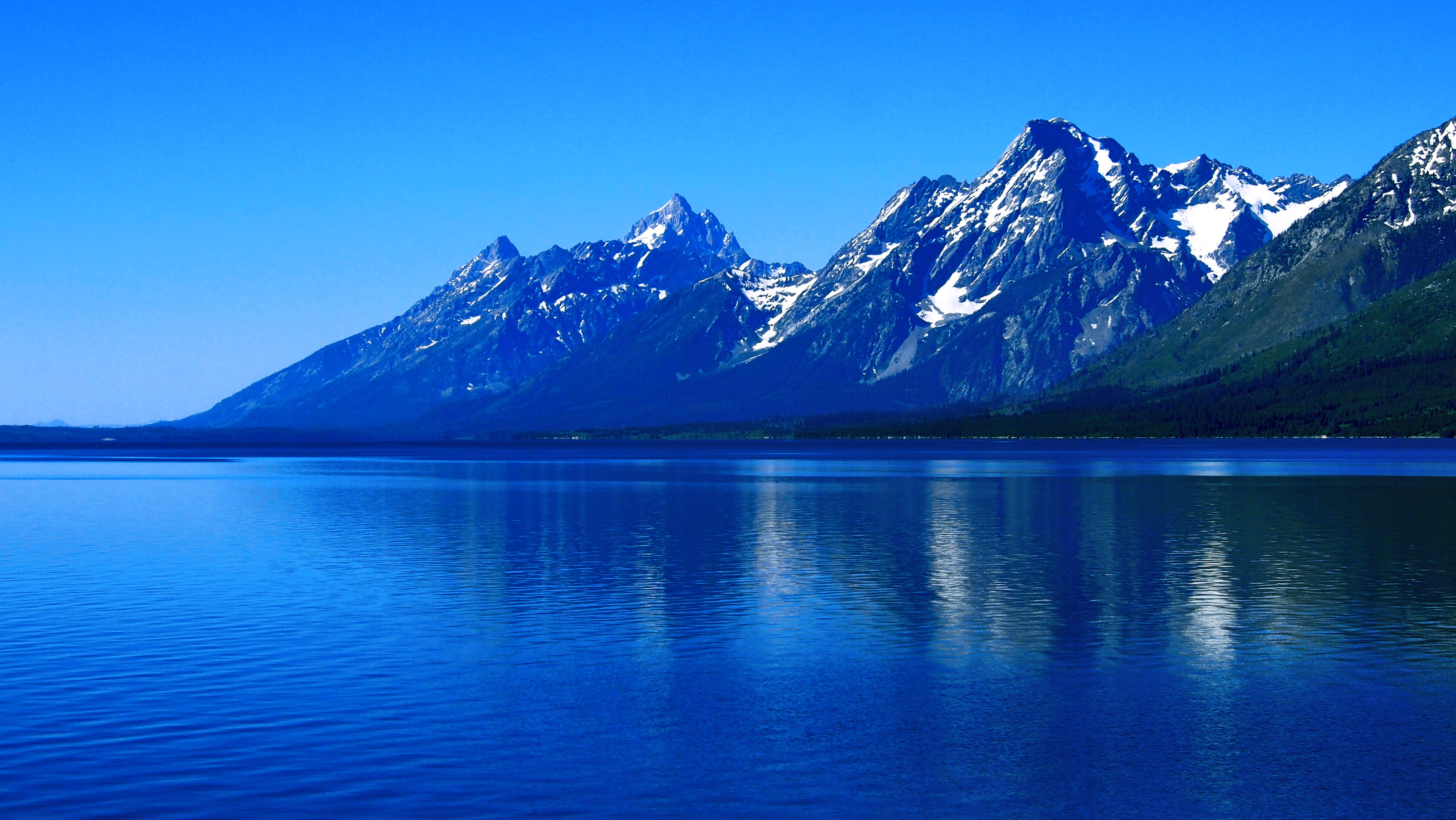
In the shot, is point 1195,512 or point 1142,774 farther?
point 1195,512

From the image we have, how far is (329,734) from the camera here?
115ft

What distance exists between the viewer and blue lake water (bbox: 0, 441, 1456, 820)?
3073 centimetres

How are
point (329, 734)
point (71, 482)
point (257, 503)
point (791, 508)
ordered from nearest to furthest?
point (329, 734) < point (791, 508) < point (257, 503) < point (71, 482)

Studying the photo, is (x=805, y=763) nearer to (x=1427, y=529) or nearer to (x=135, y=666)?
(x=135, y=666)

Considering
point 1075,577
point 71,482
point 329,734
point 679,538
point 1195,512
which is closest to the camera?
point 329,734

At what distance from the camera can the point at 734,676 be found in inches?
1725

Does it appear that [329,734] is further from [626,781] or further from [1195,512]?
[1195,512]

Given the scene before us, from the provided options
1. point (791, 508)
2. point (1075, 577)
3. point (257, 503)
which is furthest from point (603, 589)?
point (257, 503)

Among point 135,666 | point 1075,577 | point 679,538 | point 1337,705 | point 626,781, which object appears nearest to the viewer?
point 626,781

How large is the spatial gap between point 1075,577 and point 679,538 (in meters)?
33.0

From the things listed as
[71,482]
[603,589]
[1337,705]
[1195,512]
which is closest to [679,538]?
[603,589]

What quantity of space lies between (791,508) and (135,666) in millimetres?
84897

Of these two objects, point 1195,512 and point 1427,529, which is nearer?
point 1427,529

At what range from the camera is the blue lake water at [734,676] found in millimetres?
30734
